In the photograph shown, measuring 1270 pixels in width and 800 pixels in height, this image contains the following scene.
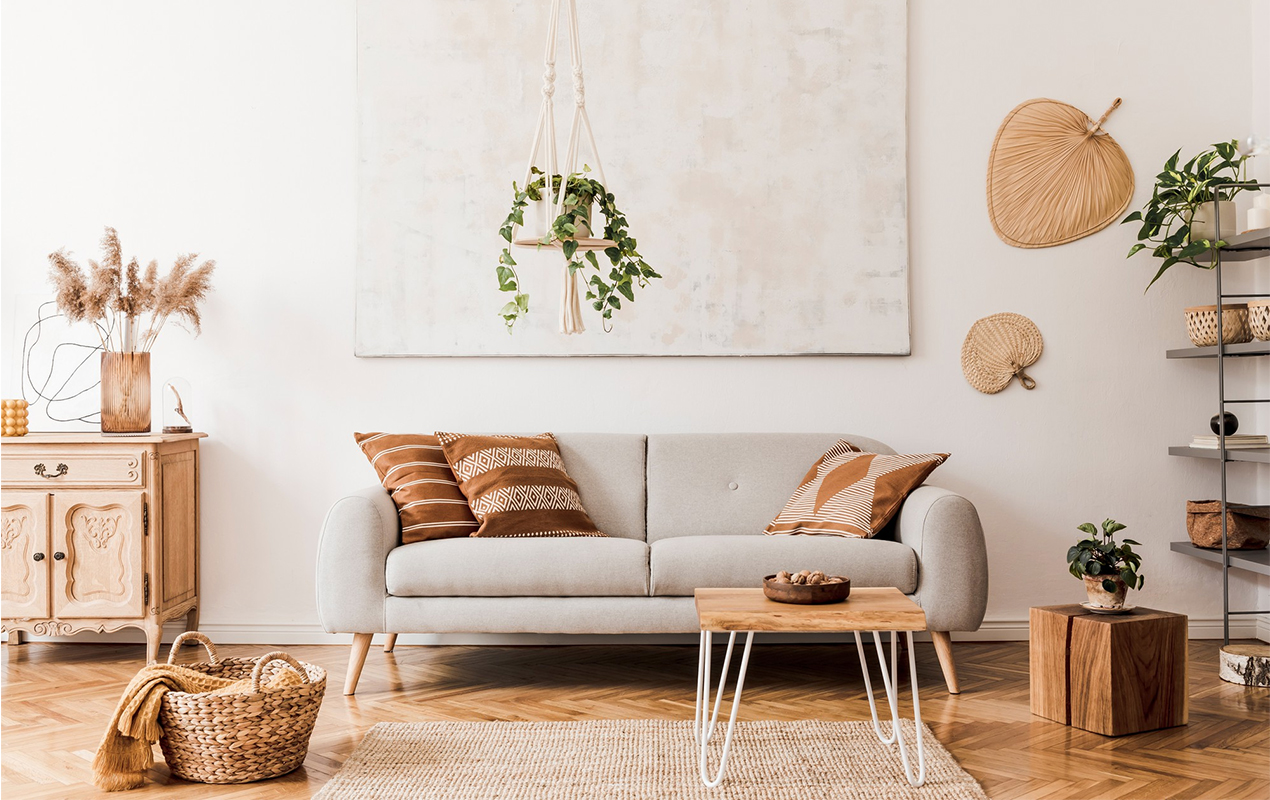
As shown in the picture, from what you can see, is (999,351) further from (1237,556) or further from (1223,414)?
(1237,556)

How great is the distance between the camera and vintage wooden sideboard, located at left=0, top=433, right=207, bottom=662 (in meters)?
3.53

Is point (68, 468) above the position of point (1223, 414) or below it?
below

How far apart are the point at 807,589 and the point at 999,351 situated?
6.84ft

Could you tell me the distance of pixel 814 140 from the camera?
4008mm

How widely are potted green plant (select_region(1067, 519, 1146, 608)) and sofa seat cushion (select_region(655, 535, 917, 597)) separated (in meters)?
0.48

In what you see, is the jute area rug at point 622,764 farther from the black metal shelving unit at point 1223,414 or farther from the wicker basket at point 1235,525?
the wicker basket at point 1235,525

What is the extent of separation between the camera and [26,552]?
3.54 metres

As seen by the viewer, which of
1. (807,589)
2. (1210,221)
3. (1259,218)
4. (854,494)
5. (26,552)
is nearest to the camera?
(807,589)

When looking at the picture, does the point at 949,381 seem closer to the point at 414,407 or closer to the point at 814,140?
the point at 814,140

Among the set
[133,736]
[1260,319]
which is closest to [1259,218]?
[1260,319]

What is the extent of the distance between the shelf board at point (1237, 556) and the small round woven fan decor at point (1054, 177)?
129cm

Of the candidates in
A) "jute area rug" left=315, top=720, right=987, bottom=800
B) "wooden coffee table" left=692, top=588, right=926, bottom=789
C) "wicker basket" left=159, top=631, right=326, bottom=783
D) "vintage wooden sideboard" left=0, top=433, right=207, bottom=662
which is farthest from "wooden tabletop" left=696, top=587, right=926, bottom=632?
"vintage wooden sideboard" left=0, top=433, right=207, bottom=662

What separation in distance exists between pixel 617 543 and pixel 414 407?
1254 mm

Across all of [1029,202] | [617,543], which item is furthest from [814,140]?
[617,543]
